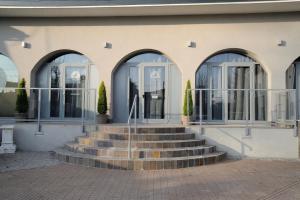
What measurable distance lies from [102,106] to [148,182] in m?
4.99

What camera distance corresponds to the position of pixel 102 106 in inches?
404

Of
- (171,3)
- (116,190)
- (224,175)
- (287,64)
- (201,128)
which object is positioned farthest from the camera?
(287,64)

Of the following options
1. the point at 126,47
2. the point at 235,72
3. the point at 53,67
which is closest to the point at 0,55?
the point at 53,67

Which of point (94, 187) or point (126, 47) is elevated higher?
point (126, 47)

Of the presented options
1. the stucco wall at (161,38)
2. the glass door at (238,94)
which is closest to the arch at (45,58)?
the stucco wall at (161,38)

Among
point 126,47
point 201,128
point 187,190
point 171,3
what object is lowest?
point 187,190

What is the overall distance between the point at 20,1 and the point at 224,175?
8.56 m

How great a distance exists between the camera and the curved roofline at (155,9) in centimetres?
957

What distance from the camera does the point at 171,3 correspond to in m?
9.60

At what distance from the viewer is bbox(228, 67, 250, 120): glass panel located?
10.3 metres

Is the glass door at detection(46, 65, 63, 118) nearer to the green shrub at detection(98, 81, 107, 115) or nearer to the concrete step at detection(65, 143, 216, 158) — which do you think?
the green shrub at detection(98, 81, 107, 115)

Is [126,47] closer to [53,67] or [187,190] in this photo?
[53,67]

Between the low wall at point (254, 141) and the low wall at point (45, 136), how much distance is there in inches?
146

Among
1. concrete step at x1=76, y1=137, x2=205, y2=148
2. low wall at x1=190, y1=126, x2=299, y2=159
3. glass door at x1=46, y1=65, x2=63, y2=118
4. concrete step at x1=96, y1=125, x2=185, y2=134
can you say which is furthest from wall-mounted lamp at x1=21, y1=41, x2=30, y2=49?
low wall at x1=190, y1=126, x2=299, y2=159
